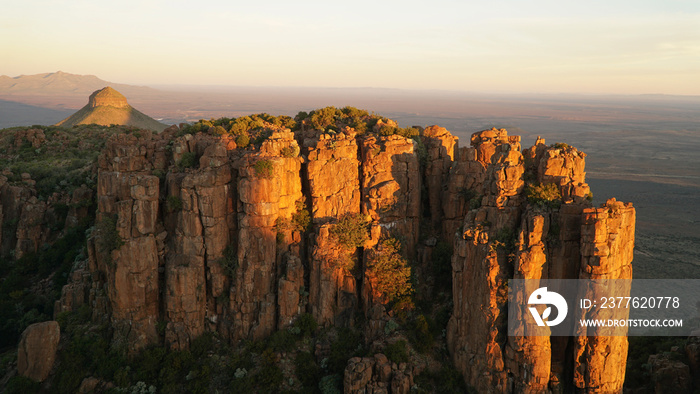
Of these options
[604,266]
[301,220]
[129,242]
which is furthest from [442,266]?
[129,242]

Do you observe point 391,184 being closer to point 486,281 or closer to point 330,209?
point 330,209

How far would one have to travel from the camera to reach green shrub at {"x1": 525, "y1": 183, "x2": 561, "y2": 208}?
30141 mm

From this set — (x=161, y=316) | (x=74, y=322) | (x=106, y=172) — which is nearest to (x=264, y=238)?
(x=161, y=316)

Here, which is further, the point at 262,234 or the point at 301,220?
the point at 301,220

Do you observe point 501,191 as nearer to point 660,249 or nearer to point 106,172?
point 106,172

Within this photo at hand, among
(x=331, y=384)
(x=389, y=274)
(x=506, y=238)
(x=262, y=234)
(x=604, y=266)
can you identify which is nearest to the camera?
(x=604, y=266)

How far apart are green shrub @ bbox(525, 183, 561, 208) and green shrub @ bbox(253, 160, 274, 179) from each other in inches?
710

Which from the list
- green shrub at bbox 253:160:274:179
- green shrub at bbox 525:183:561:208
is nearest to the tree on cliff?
green shrub at bbox 253:160:274:179

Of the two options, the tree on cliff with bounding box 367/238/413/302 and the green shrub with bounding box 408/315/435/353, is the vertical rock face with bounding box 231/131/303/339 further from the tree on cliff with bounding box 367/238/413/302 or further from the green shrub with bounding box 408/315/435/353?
the green shrub with bounding box 408/315/435/353

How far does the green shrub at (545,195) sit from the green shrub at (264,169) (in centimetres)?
1804

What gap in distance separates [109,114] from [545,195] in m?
123

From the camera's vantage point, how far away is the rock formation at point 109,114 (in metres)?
122

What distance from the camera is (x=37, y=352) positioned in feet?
112

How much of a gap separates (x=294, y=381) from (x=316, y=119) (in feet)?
71.7
